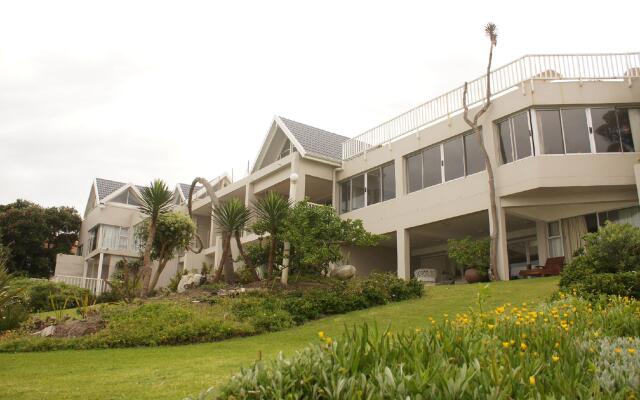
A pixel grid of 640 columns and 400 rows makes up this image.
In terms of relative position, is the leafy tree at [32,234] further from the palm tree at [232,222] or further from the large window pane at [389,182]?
the large window pane at [389,182]

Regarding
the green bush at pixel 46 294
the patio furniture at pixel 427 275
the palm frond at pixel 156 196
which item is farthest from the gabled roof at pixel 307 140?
the green bush at pixel 46 294

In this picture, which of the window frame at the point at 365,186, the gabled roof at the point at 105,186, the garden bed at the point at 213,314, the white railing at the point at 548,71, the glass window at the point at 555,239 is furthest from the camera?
the gabled roof at the point at 105,186

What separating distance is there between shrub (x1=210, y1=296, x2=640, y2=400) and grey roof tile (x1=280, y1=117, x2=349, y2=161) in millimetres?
19823

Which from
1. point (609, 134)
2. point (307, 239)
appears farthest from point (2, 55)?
point (609, 134)

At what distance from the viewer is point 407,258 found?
2123 cm

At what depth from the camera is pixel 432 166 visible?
21.1m

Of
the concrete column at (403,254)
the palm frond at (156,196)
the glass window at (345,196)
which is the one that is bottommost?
the concrete column at (403,254)

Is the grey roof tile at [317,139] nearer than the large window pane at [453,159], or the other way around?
the large window pane at [453,159]

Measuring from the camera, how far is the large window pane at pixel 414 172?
21.6 m

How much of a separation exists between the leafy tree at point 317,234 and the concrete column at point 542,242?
6.11 m

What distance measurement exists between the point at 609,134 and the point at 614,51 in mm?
2922

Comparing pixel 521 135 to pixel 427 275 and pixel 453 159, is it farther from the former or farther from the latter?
pixel 427 275

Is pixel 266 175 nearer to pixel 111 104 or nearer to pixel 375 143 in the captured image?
pixel 375 143

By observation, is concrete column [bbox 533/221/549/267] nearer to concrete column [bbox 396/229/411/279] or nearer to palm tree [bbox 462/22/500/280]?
palm tree [bbox 462/22/500/280]
